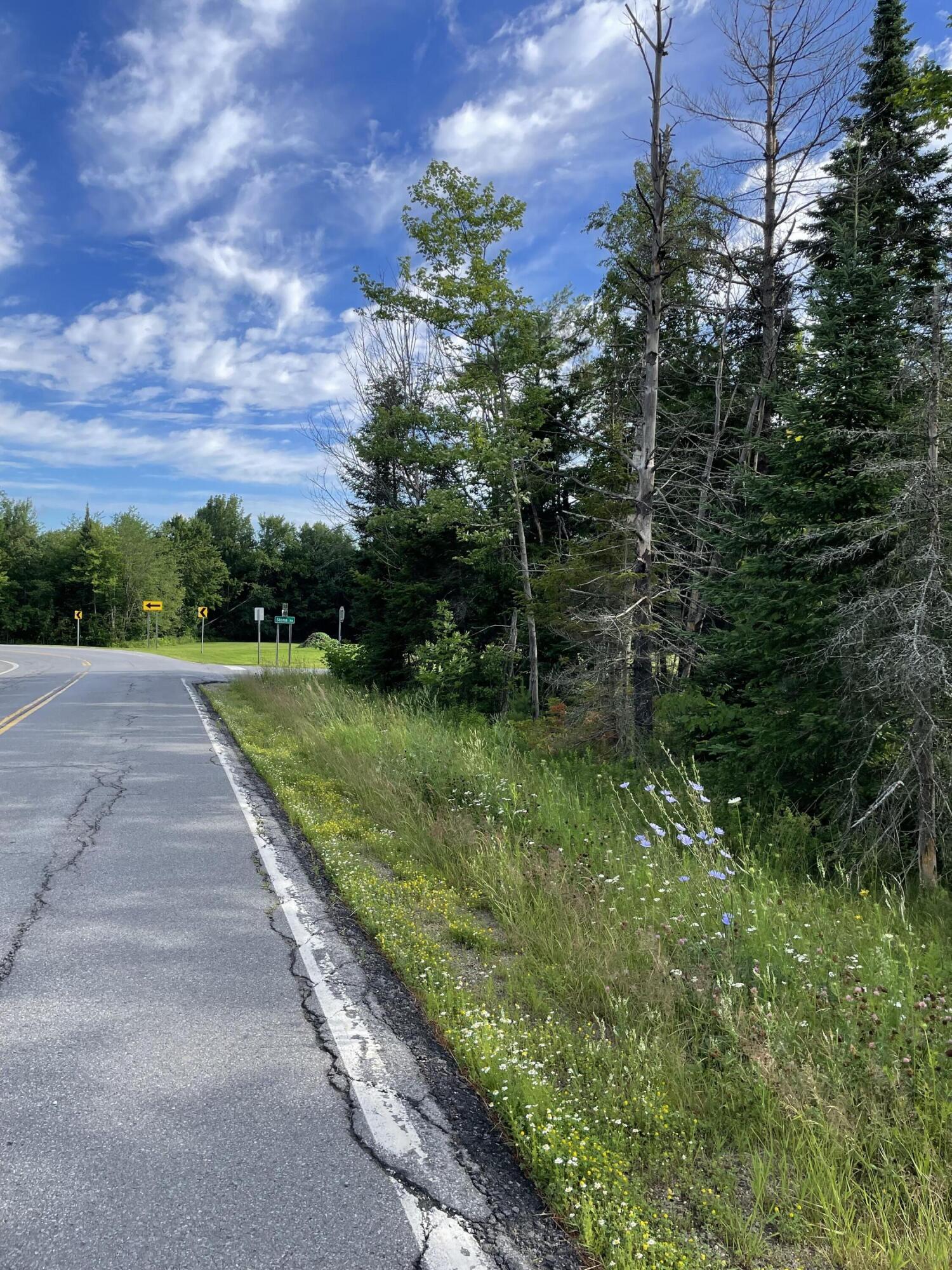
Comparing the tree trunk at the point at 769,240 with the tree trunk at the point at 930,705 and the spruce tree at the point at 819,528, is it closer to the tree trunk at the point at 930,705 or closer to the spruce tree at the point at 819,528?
the spruce tree at the point at 819,528

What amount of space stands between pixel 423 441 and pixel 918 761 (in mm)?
14662

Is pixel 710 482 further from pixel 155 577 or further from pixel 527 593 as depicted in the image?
pixel 155 577

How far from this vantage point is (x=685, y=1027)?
10.7 feet

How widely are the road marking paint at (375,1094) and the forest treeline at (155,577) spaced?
6265 centimetres

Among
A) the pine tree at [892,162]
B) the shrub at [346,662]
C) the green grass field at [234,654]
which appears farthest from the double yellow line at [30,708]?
the pine tree at [892,162]

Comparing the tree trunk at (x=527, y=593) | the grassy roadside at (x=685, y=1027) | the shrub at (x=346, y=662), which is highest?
the tree trunk at (x=527, y=593)

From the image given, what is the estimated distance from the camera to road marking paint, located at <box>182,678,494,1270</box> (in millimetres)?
2281

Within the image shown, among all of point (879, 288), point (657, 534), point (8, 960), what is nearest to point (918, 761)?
point (879, 288)

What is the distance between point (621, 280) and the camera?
15578 mm

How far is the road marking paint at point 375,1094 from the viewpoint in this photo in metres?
2.28

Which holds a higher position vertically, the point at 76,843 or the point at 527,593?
the point at 527,593

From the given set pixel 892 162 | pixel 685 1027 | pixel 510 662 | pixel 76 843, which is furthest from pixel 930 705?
pixel 892 162

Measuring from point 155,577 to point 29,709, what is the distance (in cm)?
6259

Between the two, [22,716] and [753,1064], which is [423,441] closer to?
[22,716]
